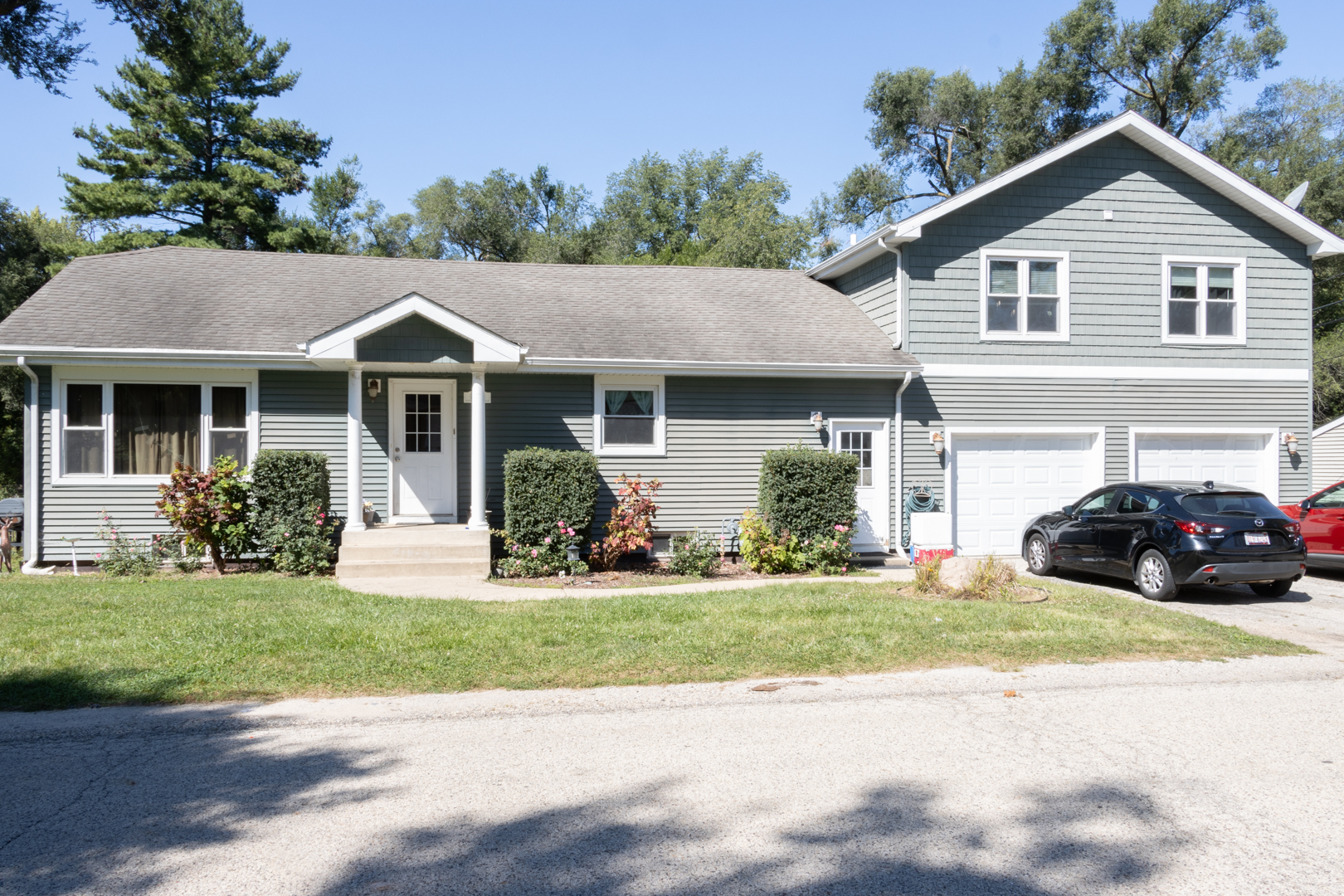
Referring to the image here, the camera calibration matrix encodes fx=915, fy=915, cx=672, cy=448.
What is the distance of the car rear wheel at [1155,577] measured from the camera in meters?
10.8

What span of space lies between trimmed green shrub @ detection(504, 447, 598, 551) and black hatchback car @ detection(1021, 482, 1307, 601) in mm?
6854

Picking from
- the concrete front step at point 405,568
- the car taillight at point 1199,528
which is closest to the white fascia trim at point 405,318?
the concrete front step at point 405,568

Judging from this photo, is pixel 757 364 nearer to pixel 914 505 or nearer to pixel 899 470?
pixel 899 470

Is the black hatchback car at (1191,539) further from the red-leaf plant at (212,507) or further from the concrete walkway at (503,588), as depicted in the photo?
the red-leaf plant at (212,507)

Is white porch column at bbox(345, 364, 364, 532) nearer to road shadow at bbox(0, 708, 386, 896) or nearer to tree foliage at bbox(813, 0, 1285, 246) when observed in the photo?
road shadow at bbox(0, 708, 386, 896)

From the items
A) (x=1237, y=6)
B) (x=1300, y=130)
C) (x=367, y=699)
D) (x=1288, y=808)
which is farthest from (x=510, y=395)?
(x=1300, y=130)

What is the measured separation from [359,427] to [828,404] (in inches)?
282

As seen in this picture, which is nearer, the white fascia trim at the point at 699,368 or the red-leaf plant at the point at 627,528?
the red-leaf plant at the point at 627,528

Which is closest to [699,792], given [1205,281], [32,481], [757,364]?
[757,364]

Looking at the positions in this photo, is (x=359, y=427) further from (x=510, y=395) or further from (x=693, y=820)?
(x=693, y=820)

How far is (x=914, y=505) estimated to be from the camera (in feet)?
47.9

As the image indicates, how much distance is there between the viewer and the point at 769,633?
8.41m

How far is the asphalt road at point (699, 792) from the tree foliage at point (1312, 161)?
3062 cm

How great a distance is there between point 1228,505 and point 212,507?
1282 centimetres
